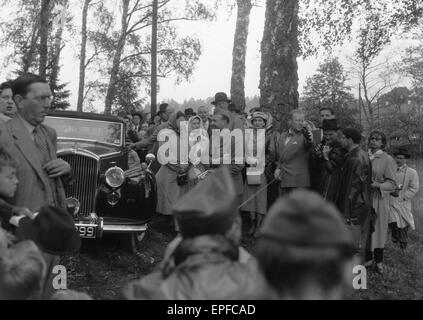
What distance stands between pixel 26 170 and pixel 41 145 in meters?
0.31

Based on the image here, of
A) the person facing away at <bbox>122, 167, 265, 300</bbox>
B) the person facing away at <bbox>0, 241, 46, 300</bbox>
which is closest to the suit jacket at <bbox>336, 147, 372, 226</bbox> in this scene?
the person facing away at <bbox>122, 167, 265, 300</bbox>

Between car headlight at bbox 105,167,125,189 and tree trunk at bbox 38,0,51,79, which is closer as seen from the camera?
car headlight at bbox 105,167,125,189

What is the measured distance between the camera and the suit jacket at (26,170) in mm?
3894

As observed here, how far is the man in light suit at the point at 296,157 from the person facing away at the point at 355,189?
0.80 meters

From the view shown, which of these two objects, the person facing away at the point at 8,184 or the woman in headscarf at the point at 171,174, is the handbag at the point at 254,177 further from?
the person facing away at the point at 8,184

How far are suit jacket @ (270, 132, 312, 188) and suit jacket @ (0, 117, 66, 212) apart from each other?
435 cm

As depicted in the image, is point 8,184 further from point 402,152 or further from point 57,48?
point 57,48

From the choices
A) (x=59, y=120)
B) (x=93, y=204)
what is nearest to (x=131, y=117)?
(x=59, y=120)

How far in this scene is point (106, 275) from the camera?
6.56m

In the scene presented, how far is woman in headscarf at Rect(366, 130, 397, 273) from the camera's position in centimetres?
741

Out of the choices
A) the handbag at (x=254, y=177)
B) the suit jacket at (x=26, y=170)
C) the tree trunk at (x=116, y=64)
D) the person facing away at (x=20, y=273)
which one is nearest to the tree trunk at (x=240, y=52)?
the handbag at (x=254, y=177)

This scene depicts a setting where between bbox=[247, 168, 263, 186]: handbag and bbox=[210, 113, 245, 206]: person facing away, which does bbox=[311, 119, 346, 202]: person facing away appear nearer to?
bbox=[247, 168, 263, 186]: handbag
